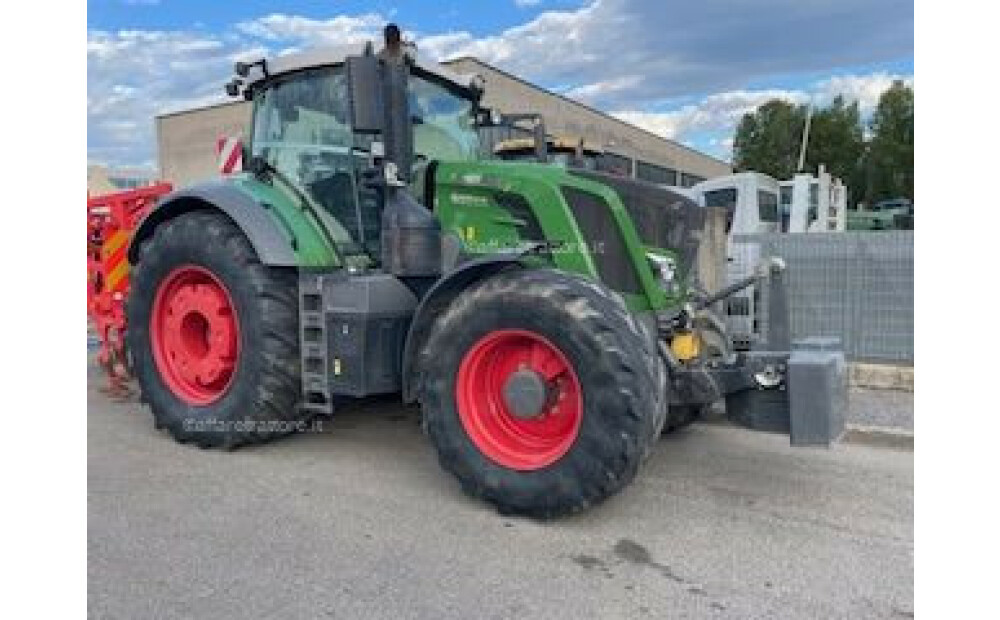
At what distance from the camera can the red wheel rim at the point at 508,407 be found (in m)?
4.32

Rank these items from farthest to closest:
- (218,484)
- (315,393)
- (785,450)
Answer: (785,450), (315,393), (218,484)

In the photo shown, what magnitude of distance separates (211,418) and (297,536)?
1687 mm

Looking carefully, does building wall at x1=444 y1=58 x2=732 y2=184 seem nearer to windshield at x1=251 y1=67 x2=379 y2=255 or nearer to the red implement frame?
the red implement frame

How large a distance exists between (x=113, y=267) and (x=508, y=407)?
4.52 meters

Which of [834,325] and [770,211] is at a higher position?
[770,211]

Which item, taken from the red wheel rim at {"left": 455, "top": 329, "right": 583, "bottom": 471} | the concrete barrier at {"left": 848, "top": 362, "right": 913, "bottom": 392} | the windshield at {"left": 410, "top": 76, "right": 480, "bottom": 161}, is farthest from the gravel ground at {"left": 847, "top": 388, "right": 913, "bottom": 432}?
the windshield at {"left": 410, "top": 76, "right": 480, "bottom": 161}

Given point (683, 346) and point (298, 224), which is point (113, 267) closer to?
point (298, 224)

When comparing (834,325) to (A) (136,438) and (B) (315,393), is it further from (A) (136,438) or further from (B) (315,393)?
(A) (136,438)

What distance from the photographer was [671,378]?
458cm

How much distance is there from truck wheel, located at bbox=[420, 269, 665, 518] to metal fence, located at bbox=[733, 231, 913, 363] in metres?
4.39

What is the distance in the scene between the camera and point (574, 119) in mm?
28766

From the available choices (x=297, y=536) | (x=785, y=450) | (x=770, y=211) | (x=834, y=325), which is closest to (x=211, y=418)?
(x=297, y=536)

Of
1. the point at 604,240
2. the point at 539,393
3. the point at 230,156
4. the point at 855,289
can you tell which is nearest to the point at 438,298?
the point at 539,393

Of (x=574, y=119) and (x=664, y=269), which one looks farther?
(x=574, y=119)
